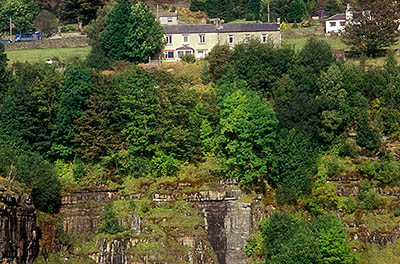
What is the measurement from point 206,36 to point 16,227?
3774cm

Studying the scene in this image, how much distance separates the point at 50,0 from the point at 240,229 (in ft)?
209

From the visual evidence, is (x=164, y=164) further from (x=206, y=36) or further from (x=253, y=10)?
(x=253, y=10)

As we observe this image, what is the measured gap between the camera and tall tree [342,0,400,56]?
300ft

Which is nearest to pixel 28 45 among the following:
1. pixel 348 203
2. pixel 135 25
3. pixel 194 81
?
pixel 135 25

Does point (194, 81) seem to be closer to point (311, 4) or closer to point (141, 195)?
point (141, 195)

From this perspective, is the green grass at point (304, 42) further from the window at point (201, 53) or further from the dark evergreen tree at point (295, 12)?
the window at point (201, 53)

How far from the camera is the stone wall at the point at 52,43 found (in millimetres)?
107000

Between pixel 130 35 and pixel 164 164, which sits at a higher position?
pixel 130 35

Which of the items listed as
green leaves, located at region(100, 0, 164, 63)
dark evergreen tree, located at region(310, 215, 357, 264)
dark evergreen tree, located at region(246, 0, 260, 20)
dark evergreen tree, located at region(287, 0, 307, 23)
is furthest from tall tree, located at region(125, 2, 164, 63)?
dark evergreen tree, located at region(310, 215, 357, 264)

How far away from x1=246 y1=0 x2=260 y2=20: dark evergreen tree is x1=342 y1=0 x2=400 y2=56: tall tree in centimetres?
2627

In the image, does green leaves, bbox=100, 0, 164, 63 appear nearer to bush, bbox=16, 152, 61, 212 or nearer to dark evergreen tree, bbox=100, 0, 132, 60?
dark evergreen tree, bbox=100, 0, 132, 60

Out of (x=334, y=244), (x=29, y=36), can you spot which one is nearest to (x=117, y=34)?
(x=29, y=36)

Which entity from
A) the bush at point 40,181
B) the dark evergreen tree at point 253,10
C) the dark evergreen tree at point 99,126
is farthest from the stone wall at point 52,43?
the bush at point 40,181

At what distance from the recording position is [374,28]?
91.0 meters
